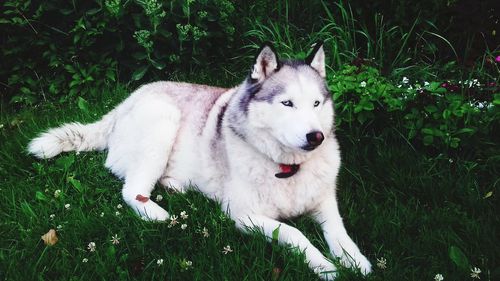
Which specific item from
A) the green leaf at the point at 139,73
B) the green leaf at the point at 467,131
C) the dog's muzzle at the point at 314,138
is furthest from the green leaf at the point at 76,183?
the green leaf at the point at 467,131

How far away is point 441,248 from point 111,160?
237cm

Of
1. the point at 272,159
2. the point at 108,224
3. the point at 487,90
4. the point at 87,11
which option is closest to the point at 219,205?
the point at 272,159

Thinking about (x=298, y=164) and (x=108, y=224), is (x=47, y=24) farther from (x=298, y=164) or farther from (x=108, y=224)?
(x=298, y=164)

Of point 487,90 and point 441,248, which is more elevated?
point 487,90

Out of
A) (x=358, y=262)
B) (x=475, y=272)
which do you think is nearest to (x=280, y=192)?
(x=358, y=262)

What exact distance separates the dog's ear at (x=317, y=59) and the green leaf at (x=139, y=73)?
221 cm

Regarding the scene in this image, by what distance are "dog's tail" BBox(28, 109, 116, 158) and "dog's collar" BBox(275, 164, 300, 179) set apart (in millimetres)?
1610

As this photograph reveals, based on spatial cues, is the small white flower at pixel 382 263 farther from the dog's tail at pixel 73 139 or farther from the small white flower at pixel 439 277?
the dog's tail at pixel 73 139

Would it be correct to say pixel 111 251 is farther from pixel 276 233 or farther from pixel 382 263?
pixel 382 263

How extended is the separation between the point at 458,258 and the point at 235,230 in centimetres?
119

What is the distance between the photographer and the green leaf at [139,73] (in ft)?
15.6

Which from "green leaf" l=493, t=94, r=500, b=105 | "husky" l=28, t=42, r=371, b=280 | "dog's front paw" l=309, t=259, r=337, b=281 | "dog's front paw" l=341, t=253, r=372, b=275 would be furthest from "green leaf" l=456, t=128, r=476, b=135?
"dog's front paw" l=309, t=259, r=337, b=281

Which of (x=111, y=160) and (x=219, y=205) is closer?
(x=219, y=205)

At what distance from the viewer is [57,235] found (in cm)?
288
